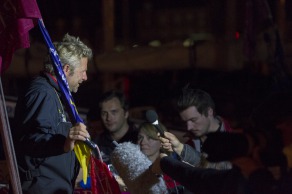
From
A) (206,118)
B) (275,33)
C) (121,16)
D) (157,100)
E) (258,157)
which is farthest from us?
(121,16)

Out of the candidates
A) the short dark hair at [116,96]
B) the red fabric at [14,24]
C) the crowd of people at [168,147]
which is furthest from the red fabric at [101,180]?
the short dark hair at [116,96]

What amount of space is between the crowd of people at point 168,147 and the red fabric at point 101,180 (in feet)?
0.66

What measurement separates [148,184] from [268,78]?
7090 mm

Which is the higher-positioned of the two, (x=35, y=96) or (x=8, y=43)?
(x=8, y=43)

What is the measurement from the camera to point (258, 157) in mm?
3270

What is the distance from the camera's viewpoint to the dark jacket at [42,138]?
512cm

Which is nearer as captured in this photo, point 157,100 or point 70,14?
point 157,100

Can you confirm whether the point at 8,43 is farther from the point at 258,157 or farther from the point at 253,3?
the point at 253,3

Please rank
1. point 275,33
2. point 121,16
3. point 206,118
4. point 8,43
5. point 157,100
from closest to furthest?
point 8,43
point 206,118
point 275,33
point 157,100
point 121,16

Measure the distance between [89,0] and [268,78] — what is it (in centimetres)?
701

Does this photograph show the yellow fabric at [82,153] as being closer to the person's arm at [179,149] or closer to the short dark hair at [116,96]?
the person's arm at [179,149]

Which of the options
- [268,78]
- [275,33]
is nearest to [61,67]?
[275,33]

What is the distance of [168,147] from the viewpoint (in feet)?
16.3

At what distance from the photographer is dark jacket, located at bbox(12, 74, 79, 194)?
16.8ft
